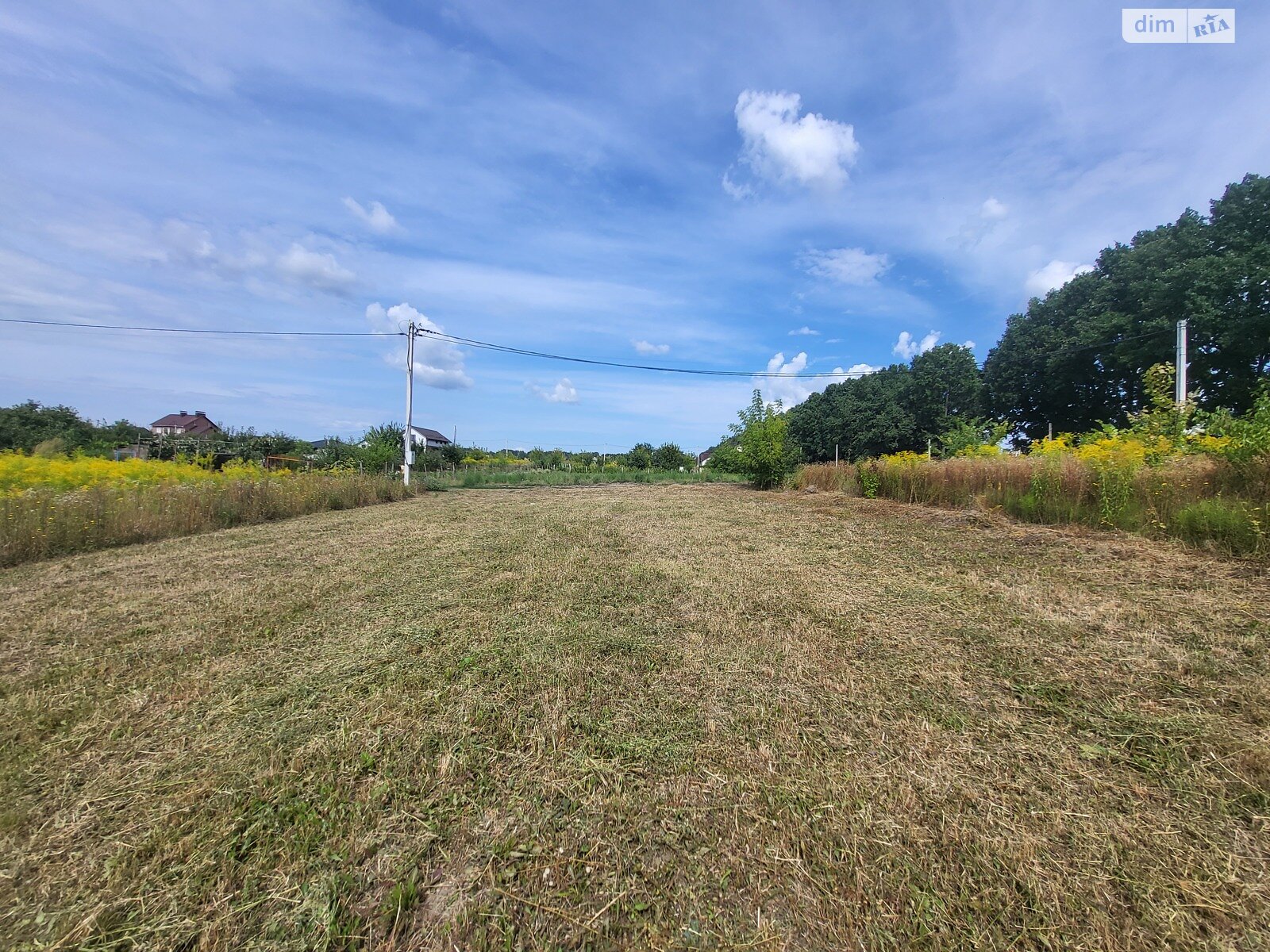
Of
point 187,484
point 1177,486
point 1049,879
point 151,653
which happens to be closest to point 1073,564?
point 1177,486

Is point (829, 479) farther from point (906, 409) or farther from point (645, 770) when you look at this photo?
point (906, 409)

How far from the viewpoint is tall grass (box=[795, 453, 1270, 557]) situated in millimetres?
3729

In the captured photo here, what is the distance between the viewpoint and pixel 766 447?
14086 millimetres

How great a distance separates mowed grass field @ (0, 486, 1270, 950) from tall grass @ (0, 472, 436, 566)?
2620 millimetres

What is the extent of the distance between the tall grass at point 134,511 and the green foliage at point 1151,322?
18.3 meters

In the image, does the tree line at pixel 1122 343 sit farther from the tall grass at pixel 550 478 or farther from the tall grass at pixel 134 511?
the tall grass at pixel 134 511

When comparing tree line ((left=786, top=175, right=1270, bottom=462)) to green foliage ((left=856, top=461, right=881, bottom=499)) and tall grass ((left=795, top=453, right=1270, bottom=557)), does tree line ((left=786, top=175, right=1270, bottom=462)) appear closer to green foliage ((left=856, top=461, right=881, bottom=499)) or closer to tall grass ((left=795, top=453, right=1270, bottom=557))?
green foliage ((left=856, top=461, right=881, bottom=499))

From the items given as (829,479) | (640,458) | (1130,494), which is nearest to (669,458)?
(640,458)

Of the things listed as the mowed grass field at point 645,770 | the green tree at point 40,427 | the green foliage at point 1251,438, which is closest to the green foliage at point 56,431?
the green tree at point 40,427

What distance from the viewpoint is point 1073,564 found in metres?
3.86

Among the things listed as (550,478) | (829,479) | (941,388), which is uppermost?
(941,388)

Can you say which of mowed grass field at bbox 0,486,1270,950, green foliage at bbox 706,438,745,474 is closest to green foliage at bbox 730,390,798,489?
green foliage at bbox 706,438,745,474

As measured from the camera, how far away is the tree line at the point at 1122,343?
15.9 m

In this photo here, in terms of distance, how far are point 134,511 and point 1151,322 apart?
Answer: 95.0ft
